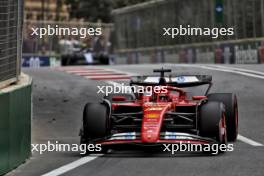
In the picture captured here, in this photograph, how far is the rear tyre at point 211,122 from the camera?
39.9 ft

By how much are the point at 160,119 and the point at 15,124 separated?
2.11m

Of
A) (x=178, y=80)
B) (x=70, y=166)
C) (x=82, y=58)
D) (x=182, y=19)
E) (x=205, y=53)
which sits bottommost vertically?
(x=70, y=166)

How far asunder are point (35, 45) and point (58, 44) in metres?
1.47

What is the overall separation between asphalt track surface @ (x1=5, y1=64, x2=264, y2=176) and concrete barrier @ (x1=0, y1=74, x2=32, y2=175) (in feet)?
0.61

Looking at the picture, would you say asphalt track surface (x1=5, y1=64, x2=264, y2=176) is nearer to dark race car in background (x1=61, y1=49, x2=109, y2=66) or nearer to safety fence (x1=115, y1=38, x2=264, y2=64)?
safety fence (x1=115, y1=38, x2=264, y2=64)

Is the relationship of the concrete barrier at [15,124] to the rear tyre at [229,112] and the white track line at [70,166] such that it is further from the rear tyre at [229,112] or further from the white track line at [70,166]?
the rear tyre at [229,112]

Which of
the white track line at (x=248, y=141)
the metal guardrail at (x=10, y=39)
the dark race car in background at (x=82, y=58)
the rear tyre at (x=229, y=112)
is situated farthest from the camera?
the dark race car in background at (x=82, y=58)

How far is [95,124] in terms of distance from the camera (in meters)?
12.4

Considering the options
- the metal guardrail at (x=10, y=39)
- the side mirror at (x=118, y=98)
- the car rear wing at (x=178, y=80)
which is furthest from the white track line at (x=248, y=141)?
the metal guardrail at (x=10, y=39)

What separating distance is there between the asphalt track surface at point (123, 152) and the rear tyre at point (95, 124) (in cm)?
33

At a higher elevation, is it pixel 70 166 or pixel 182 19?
pixel 182 19
